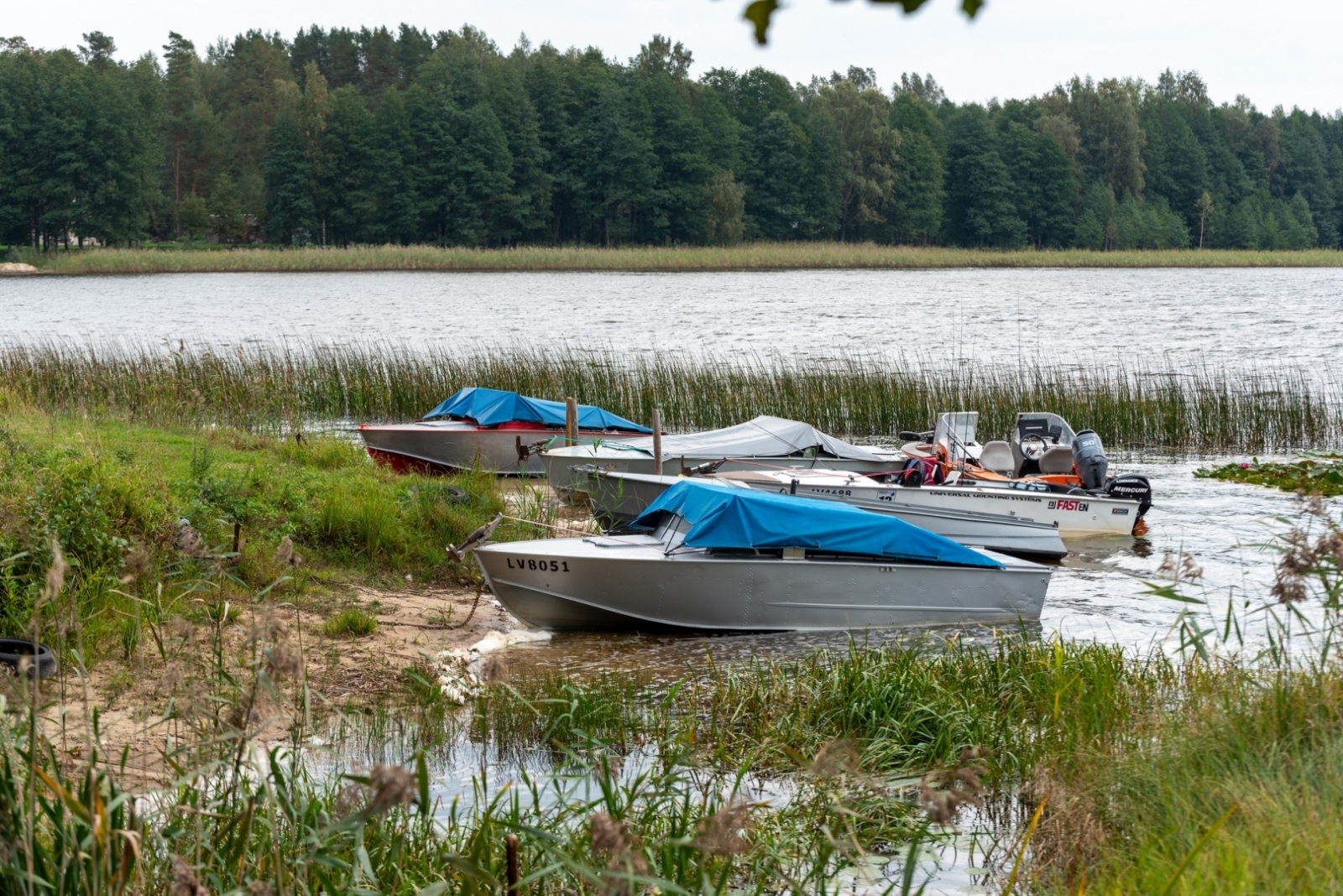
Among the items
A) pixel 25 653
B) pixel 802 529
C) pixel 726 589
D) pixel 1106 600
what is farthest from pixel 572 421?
pixel 25 653

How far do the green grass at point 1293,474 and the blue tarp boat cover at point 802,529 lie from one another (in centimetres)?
867

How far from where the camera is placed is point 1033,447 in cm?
1647

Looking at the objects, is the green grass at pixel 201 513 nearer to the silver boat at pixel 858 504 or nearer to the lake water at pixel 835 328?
the silver boat at pixel 858 504

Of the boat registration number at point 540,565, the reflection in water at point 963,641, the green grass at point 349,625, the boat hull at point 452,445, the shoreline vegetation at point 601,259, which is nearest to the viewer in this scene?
the reflection in water at point 963,641

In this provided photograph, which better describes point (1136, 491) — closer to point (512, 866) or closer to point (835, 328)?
point (512, 866)

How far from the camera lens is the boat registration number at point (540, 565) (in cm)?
994

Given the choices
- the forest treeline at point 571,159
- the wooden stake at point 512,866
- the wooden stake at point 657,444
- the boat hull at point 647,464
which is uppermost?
the forest treeline at point 571,159

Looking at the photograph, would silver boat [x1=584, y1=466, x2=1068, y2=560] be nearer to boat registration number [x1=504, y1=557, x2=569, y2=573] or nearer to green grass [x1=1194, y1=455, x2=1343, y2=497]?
boat registration number [x1=504, y1=557, x2=569, y2=573]

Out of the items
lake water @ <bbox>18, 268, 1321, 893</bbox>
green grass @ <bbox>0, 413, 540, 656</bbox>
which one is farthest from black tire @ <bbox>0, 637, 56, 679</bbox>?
lake water @ <bbox>18, 268, 1321, 893</bbox>

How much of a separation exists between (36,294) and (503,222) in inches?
1484

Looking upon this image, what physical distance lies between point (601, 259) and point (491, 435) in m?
57.5

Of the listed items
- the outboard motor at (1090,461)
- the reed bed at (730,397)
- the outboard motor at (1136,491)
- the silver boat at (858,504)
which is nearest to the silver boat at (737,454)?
the silver boat at (858,504)

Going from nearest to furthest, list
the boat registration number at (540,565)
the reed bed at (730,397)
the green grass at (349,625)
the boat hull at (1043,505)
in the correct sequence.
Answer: the green grass at (349,625) < the boat registration number at (540,565) < the boat hull at (1043,505) < the reed bed at (730,397)

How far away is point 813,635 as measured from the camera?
33.8 feet
